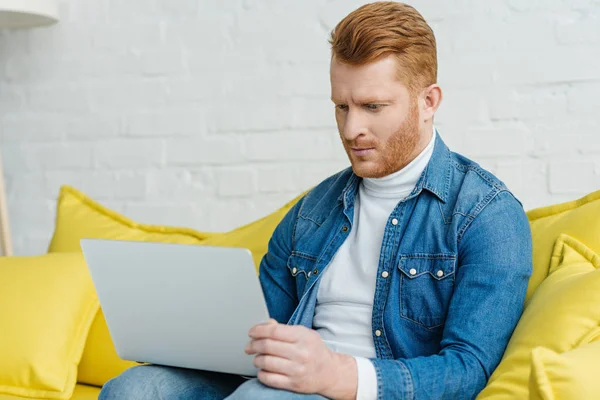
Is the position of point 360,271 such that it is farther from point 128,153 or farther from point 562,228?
point 128,153

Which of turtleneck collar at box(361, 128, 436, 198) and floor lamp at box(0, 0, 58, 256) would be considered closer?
turtleneck collar at box(361, 128, 436, 198)

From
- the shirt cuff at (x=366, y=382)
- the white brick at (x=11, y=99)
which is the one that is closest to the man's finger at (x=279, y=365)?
the shirt cuff at (x=366, y=382)

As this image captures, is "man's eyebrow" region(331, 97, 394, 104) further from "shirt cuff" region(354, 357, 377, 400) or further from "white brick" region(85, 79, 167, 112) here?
"white brick" region(85, 79, 167, 112)

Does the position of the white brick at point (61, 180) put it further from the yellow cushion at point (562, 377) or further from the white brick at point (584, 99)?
the yellow cushion at point (562, 377)

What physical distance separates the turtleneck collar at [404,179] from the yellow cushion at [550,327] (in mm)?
325

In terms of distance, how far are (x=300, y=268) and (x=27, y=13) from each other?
4.19 feet

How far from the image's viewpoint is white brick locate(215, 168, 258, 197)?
8.18ft

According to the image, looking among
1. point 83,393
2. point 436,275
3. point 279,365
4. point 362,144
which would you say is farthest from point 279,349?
point 83,393

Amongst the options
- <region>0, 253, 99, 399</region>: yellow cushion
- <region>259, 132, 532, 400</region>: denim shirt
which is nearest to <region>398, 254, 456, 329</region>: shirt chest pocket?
<region>259, 132, 532, 400</region>: denim shirt

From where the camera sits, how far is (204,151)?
8.38 feet

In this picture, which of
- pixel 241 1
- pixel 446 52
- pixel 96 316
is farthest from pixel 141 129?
pixel 446 52

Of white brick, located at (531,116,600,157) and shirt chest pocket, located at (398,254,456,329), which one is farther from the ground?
white brick, located at (531,116,600,157)

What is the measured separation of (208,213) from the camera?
2.56 metres

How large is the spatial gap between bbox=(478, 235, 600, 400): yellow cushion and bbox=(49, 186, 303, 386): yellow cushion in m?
0.77
